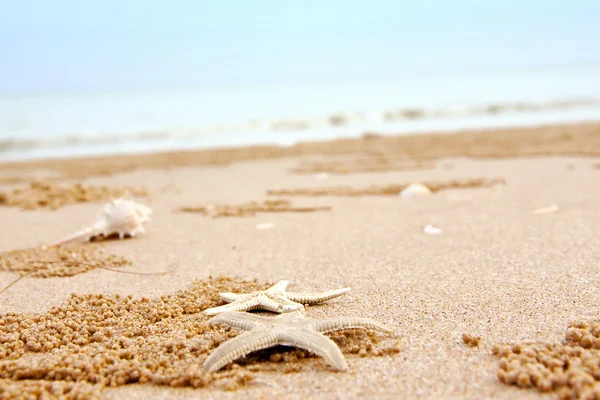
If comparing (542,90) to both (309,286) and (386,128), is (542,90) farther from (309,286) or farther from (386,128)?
(309,286)

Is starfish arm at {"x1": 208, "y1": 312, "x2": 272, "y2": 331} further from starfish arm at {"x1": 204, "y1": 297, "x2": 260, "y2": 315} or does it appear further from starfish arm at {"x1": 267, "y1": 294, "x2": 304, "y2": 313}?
starfish arm at {"x1": 267, "y1": 294, "x2": 304, "y2": 313}

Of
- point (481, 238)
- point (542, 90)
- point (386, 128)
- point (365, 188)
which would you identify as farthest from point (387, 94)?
point (481, 238)

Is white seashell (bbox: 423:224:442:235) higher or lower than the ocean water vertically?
lower

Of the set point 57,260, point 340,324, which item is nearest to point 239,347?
point 340,324

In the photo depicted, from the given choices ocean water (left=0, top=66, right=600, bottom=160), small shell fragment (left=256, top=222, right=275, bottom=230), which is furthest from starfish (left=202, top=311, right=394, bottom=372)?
ocean water (left=0, top=66, right=600, bottom=160)

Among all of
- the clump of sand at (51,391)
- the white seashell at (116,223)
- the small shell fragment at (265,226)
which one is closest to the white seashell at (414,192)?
the small shell fragment at (265,226)

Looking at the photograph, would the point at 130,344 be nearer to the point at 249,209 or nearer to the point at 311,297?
the point at 311,297
